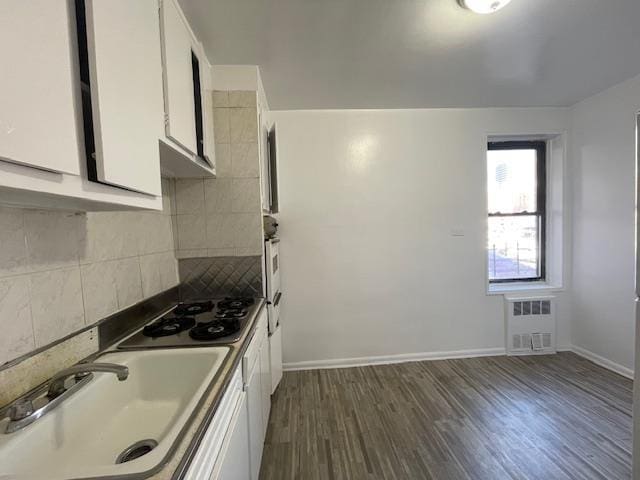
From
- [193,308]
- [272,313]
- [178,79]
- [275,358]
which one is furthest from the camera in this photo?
[275,358]

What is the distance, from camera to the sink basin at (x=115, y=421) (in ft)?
2.09

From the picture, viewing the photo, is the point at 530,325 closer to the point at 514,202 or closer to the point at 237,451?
the point at 514,202

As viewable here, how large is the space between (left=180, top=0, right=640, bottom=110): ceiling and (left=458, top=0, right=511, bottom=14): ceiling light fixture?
0.05 metres

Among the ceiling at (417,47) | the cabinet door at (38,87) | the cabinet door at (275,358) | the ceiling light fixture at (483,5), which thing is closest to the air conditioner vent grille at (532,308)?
the ceiling at (417,47)

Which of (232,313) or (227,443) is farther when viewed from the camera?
(232,313)

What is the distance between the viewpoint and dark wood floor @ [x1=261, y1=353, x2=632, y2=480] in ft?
5.24

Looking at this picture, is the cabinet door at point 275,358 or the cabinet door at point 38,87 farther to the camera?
the cabinet door at point 275,358

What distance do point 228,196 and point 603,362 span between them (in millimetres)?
3688

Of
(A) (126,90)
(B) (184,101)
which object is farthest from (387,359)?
(A) (126,90)

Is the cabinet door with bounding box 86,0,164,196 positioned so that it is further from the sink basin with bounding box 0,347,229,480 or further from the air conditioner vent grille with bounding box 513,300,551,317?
the air conditioner vent grille with bounding box 513,300,551,317

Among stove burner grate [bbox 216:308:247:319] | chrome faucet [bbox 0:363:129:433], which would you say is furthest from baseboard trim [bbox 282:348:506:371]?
chrome faucet [bbox 0:363:129:433]

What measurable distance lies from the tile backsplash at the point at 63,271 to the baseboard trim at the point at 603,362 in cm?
384

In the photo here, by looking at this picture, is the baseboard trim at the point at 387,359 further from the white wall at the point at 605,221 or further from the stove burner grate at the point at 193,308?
the stove burner grate at the point at 193,308

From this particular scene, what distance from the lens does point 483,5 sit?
1419 mm
